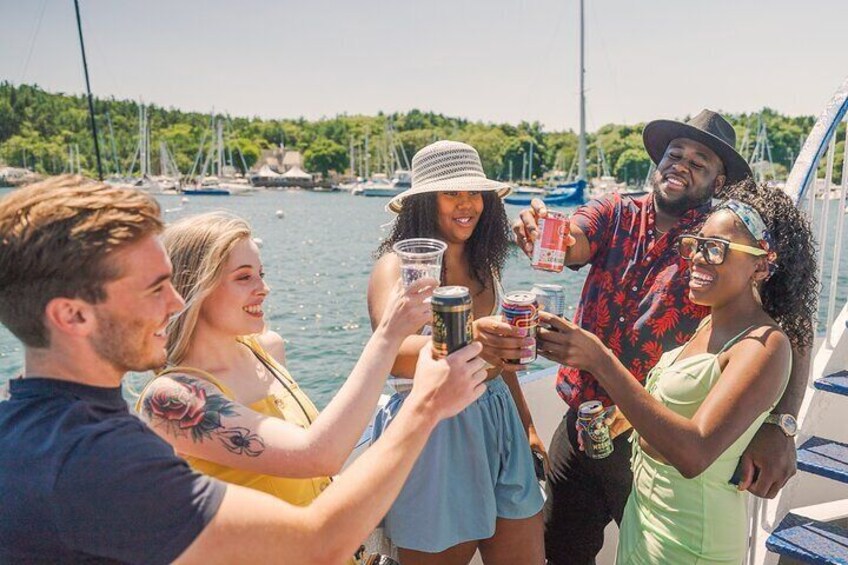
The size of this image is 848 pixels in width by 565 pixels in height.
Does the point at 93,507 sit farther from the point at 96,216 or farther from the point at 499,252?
the point at 499,252

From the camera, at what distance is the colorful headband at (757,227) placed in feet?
6.02

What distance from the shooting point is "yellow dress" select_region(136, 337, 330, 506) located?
150 cm

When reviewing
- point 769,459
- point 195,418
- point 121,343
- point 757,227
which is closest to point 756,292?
point 757,227

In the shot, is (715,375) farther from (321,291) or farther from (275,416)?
(321,291)

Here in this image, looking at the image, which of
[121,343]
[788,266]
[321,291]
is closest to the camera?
[121,343]

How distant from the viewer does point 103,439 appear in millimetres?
947

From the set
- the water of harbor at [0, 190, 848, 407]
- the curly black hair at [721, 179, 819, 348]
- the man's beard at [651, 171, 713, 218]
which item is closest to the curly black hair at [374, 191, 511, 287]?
the water of harbor at [0, 190, 848, 407]

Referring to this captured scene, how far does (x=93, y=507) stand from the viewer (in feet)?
2.97

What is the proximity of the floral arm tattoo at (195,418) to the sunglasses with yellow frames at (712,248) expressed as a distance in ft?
4.64

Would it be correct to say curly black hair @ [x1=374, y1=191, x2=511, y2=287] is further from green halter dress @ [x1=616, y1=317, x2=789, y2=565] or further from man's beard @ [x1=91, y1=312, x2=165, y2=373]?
man's beard @ [x1=91, y1=312, x2=165, y2=373]

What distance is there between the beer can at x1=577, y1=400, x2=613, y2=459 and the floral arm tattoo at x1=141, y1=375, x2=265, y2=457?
46.2 inches

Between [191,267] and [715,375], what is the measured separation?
154 cm

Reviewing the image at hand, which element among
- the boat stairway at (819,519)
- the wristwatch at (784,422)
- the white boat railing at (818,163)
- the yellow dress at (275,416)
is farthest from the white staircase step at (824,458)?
the yellow dress at (275,416)

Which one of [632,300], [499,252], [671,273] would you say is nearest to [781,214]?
[671,273]
